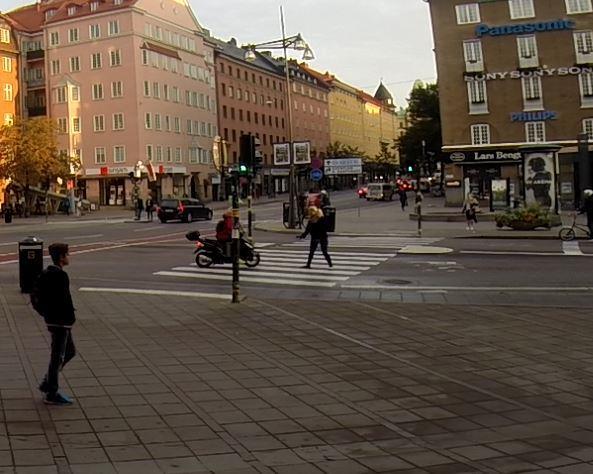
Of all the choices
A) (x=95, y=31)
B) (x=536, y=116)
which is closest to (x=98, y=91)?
(x=95, y=31)

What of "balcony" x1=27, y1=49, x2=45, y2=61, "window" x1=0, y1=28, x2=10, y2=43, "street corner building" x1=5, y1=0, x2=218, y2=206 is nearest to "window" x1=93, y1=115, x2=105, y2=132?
"street corner building" x1=5, y1=0, x2=218, y2=206

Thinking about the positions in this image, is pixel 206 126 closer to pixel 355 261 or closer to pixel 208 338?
pixel 355 261

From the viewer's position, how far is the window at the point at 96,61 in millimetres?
80750

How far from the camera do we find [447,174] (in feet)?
181

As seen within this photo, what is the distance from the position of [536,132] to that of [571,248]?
33.1m

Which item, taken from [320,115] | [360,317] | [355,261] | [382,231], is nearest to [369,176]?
[320,115]

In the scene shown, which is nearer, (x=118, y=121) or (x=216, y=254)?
(x=216, y=254)

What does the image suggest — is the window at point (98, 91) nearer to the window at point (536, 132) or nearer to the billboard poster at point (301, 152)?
the window at point (536, 132)

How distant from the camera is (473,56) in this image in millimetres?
56219

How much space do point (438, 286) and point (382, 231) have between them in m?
17.7

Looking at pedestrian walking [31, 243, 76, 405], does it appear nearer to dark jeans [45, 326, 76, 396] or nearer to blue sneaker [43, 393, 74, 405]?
dark jeans [45, 326, 76, 396]

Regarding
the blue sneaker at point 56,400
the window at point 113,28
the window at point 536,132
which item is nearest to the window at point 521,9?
the window at point 536,132

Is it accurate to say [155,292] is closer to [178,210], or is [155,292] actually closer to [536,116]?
[178,210]

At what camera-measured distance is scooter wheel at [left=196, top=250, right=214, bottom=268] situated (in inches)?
791
